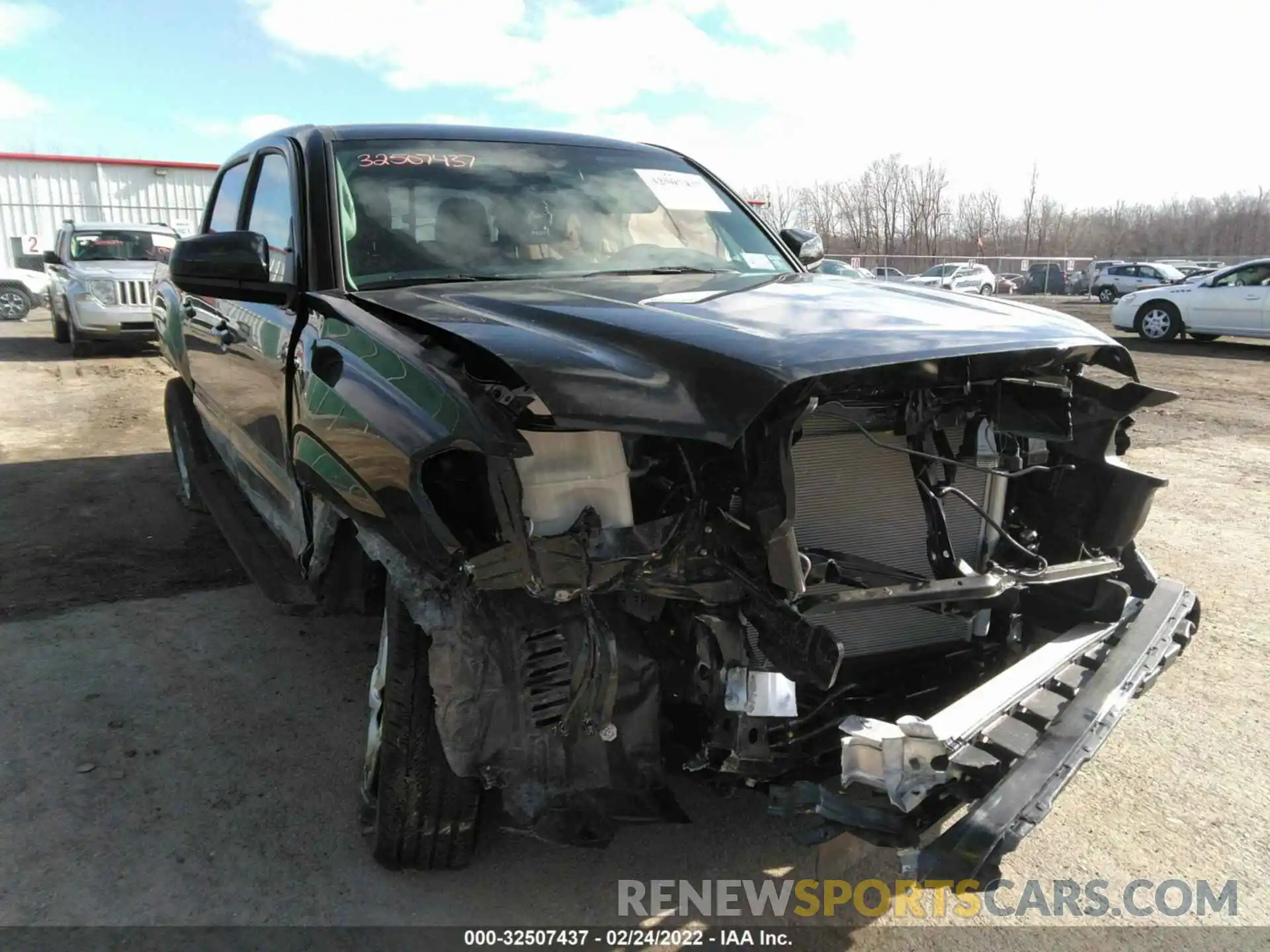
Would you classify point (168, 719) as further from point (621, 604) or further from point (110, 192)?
point (110, 192)

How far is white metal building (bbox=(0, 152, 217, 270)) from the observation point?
2234 cm

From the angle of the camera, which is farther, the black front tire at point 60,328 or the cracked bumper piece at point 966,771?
the black front tire at point 60,328

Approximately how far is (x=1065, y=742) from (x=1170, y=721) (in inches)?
64.0

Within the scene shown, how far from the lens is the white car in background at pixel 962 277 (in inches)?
1238

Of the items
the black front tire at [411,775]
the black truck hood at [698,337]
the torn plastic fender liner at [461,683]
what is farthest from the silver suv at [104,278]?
the torn plastic fender liner at [461,683]

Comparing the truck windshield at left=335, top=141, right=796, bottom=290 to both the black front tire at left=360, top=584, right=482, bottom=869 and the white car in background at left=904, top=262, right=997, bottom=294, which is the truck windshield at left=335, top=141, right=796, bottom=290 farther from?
the white car in background at left=904, top=262, right=997, bottom=294

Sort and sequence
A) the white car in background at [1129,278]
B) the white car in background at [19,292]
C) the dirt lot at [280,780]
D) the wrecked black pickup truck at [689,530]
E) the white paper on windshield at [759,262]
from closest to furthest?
the wrecked black pickup truck at [689,530] → the dirt lot at [280,780] → the white paper on windshield at [759,262] → the white car in background at [19,292] → the white car in background at [1129,278]

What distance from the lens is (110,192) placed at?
22.8 meters

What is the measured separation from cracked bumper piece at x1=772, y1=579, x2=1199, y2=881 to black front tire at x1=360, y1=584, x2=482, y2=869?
2.82 ft

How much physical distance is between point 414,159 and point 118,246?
11.7m

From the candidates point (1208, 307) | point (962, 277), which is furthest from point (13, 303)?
point (962, 277)

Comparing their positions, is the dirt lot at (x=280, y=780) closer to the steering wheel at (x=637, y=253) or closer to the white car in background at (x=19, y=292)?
the steering wheel at (x=637, y=253)

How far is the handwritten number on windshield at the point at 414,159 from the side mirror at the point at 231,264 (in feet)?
1.64

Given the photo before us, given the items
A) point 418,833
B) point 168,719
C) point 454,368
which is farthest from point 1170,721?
point 168,719
